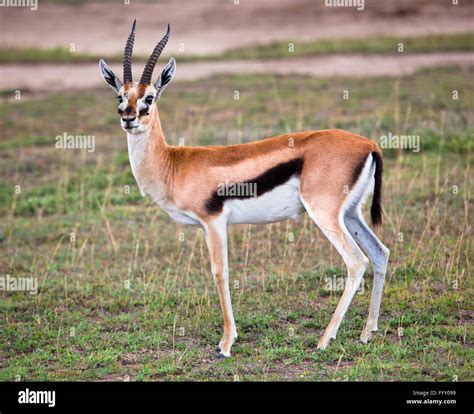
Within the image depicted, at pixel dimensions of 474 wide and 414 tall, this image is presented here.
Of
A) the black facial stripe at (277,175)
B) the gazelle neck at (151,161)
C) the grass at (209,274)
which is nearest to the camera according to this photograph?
the grass at (209,274)

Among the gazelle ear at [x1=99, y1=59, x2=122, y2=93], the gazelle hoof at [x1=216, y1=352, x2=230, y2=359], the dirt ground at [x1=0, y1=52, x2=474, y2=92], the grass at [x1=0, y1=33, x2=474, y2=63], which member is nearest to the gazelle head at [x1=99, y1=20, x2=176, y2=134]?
the gazelle ear at [x1=99, y1=59, x2=122, y2=93]

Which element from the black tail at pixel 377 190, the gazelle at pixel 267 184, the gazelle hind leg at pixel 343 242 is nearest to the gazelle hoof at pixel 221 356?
the gazelle at pixel 267 184

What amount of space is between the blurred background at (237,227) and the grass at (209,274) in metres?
0.02

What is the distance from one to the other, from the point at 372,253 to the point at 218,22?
17.0m

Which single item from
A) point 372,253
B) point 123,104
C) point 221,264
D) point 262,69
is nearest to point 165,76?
point 123,104

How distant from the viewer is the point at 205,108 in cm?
1517

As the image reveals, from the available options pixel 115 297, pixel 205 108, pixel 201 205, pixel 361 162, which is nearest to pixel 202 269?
pixel 115 297

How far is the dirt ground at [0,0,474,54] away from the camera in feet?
68.7

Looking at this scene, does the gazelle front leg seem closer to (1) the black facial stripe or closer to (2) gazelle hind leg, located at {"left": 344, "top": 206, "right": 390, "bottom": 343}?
(1) the black facial stripe

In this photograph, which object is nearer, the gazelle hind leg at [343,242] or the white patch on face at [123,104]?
the gazelle hind leg at [343,242]

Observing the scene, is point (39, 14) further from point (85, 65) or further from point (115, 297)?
point (115, 297)

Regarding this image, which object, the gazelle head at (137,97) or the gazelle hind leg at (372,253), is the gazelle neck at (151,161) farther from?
the gazelle hind leg at (372,253)

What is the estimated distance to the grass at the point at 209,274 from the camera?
21.7ft

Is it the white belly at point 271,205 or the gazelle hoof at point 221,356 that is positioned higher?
the white belly at point 271,205
